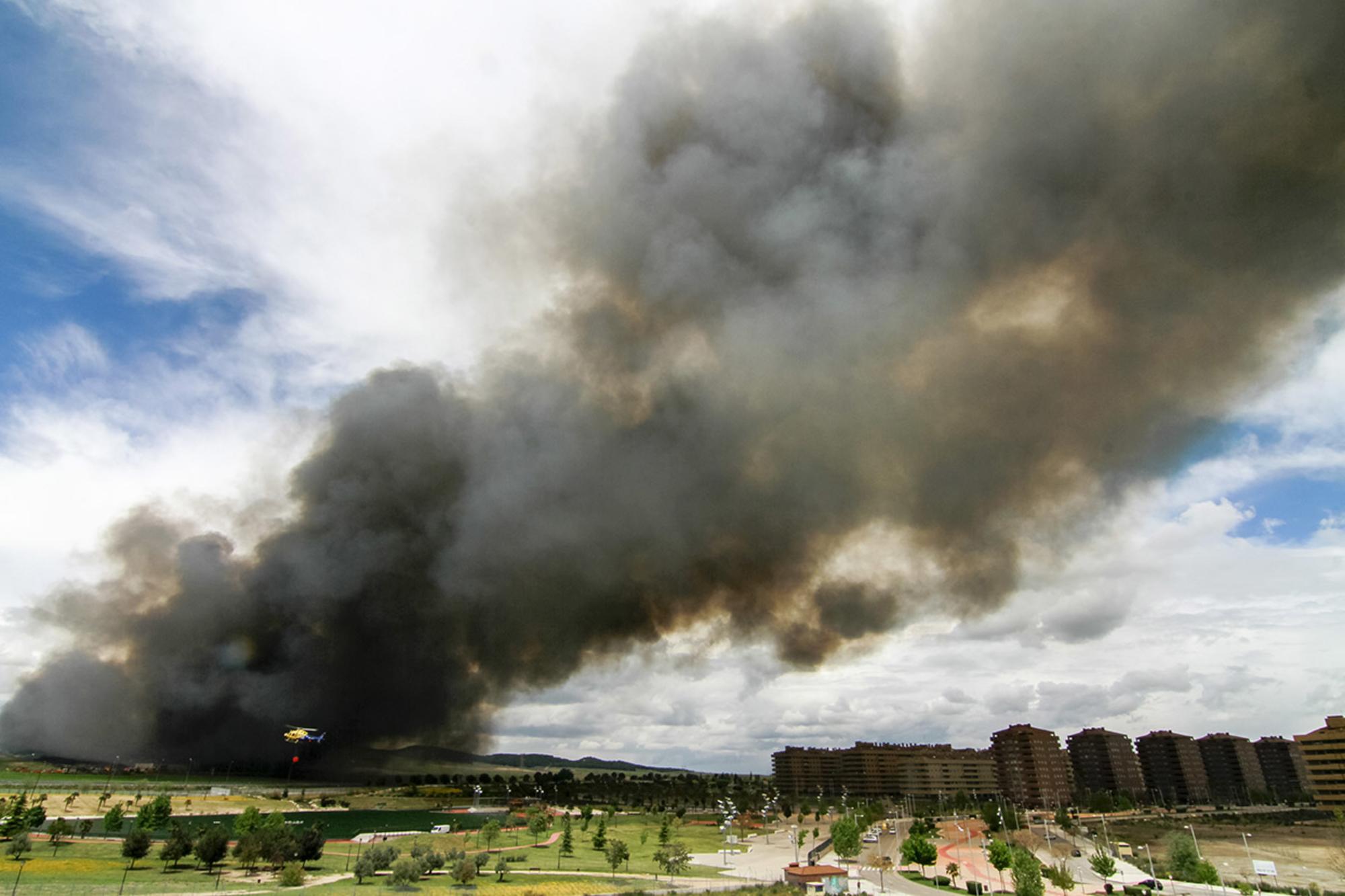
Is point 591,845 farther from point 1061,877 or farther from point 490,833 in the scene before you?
point 1061,877

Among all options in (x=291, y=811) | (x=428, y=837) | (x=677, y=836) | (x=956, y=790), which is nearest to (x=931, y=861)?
(x=677, y=836)

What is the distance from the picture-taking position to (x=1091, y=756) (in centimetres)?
17238

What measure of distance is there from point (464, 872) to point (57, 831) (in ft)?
125

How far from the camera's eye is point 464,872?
1615 inches

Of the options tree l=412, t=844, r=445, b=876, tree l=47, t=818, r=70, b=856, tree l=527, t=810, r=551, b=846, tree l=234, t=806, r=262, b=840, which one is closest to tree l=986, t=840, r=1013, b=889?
tree l=412, t=844, r=445, b=876

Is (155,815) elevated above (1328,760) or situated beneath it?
situated beneath

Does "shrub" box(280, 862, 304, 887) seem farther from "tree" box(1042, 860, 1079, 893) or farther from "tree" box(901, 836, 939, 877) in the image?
"tree" box(1042, 860, 1079, 893)

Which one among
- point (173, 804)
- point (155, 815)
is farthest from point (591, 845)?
point (173, 804)

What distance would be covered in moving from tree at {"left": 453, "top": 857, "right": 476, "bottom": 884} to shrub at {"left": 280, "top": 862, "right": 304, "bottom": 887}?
8253 mm

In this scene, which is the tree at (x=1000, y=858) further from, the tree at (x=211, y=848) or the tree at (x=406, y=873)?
the tree at (x=211, y=848)

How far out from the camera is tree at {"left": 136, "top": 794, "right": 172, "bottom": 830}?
2357 inches

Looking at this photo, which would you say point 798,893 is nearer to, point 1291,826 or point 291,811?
point 1291,826

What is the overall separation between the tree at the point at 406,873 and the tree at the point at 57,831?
31.9 meters

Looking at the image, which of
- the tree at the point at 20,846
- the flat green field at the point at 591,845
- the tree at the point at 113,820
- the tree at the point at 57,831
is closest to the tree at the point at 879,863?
the flat green field at the point at 591,845
